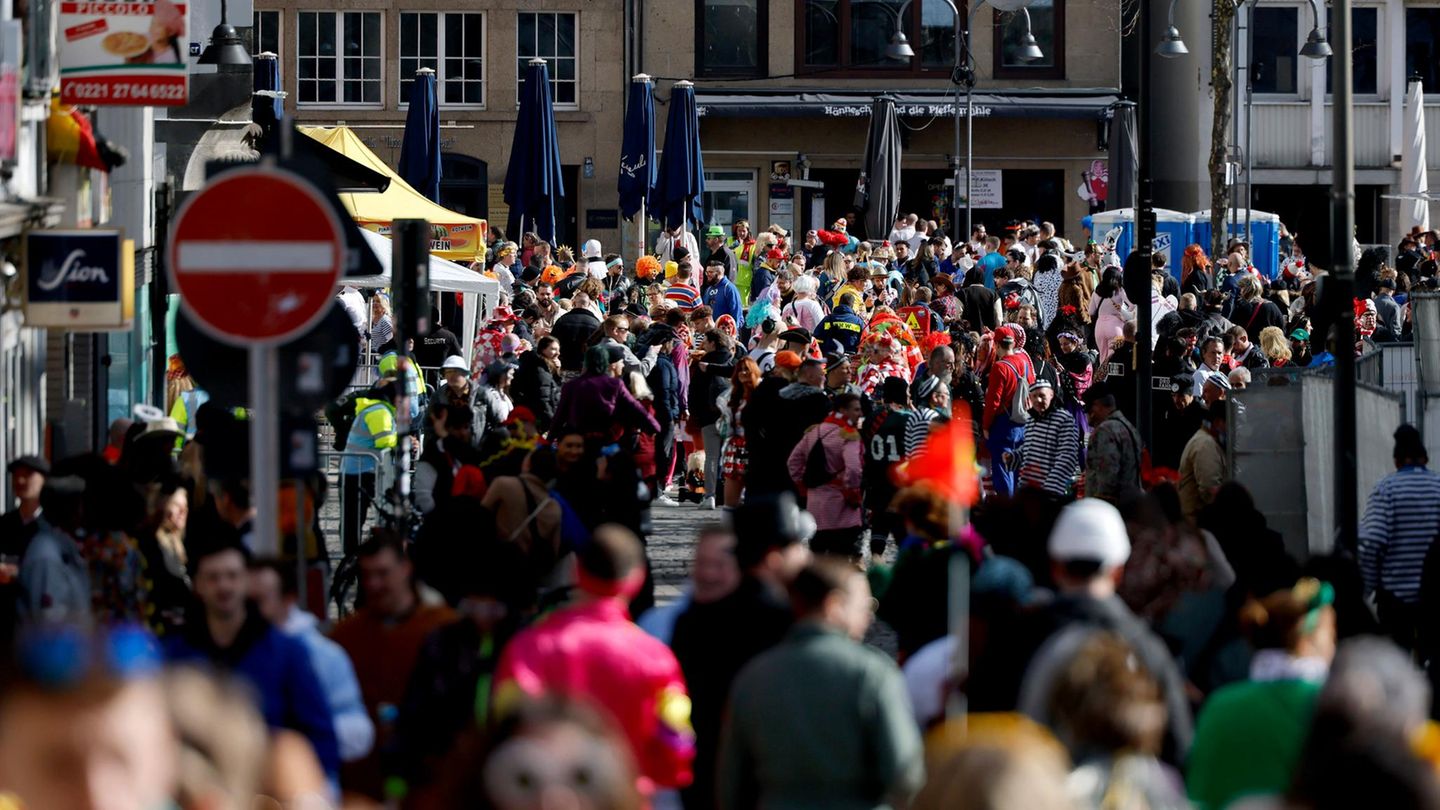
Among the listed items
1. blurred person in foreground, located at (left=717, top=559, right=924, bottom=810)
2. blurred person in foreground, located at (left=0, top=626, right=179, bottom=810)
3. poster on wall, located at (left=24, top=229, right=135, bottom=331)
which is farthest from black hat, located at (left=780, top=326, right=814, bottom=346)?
blurred person in foreground, located at (left=0, top=626, right=179, bottom=810)

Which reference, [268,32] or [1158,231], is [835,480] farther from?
[268,32]

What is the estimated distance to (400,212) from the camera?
26.2 meters

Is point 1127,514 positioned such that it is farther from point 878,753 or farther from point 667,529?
point 667,529

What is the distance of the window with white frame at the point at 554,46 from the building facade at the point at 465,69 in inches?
0.7

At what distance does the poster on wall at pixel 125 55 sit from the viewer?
1453 centimetres

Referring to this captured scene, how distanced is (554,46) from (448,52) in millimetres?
1979

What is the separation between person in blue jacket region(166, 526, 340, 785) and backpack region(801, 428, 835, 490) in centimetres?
712

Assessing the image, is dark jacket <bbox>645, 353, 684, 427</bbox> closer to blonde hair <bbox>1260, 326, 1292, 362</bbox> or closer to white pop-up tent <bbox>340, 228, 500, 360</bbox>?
white pop-up tent <bbox>340, 228, 500, 360</bbox>

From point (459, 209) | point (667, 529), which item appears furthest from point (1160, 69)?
point (667, 529)

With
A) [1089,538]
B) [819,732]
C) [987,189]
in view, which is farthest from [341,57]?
[819,732]

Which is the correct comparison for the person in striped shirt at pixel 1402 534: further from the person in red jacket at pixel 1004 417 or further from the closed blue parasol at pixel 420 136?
the closed blue parasol at pixel 420 136

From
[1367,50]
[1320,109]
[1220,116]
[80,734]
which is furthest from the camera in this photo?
[1367,50]

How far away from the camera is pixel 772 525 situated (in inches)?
312

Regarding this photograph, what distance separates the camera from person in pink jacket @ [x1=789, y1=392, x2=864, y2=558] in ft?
47.8
